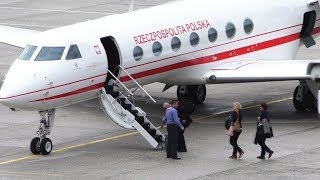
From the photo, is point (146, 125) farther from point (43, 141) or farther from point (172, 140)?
point (43, 141)

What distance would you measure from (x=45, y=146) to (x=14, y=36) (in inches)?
427

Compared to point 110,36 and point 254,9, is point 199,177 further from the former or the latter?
point 254,9

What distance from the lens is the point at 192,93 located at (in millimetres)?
36906

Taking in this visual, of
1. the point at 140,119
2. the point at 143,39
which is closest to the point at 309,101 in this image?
the point at 143,39

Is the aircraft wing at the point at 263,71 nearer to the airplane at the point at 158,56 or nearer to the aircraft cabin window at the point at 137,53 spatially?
the airplane at the point at 158,56

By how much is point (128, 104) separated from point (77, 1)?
29818 mm

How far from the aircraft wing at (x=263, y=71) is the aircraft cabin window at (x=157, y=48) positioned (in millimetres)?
1926

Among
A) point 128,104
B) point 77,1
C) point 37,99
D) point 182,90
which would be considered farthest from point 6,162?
point 77,1

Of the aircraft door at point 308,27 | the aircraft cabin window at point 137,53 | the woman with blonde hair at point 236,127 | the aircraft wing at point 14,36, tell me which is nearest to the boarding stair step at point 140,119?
the aircraft cabin window at point 137,53

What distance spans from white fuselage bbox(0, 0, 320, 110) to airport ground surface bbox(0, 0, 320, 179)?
4.76ft

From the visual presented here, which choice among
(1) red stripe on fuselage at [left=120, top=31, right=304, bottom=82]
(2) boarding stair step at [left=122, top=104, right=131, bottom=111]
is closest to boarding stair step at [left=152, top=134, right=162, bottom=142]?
(2) boarding stair step at [left=122, top=104, right=131, bottom=111]

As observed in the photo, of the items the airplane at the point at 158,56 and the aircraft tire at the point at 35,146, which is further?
the airplane at the point at 158,56

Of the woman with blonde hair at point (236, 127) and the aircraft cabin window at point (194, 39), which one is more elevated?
the aircraft cabin window at point (194, 39)

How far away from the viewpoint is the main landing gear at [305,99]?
35.2 m
